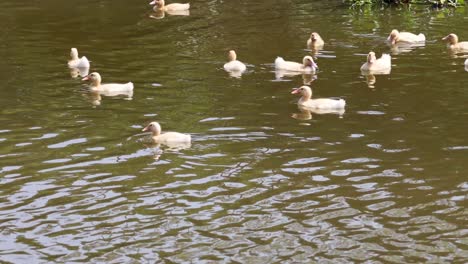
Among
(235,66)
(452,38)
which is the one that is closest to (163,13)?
(235,66)

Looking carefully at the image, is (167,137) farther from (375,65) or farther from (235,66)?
(375,65)

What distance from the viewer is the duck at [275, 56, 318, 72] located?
20448 mm

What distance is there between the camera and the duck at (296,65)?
2045cm

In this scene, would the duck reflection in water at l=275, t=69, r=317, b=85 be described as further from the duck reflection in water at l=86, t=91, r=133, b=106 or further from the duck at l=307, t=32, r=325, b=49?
the duck reflection in water at l=86, t=91, r=133, b=106

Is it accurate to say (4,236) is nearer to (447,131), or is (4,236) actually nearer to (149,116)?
(149,116)

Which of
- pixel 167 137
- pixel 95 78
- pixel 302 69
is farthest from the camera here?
pixel 302 69

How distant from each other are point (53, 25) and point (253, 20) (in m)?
5.62

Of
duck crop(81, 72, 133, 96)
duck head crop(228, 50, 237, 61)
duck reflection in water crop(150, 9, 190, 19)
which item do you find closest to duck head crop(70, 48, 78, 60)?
duck crop(81, 72, 133, 96)

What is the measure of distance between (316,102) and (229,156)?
11.2ft

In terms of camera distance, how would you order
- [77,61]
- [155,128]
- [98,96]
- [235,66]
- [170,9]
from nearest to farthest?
1. [155,128]
2. [98,96]
3. [235,66]
4. [77,61]
5. [170,9]

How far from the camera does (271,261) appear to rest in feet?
36.1

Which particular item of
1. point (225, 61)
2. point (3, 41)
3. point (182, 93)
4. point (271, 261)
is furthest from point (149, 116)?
point (3, 41)

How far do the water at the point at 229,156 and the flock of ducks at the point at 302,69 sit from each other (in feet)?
0.71

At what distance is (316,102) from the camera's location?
701 inches
